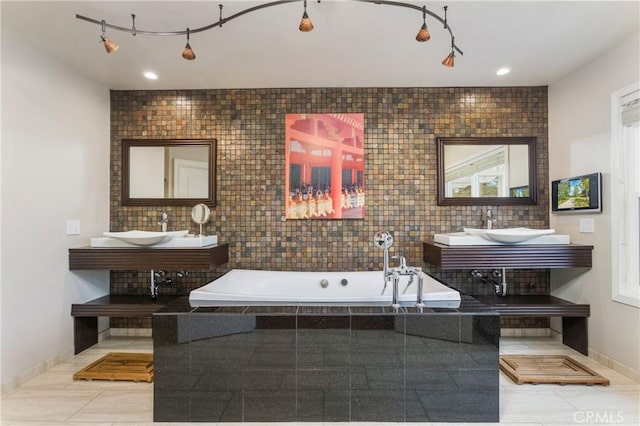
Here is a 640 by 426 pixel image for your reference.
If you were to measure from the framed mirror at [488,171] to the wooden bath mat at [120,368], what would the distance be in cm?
273

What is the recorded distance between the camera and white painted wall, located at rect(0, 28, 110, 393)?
2.27 meters

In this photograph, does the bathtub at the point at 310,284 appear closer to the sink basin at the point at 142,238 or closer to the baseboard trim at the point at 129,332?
the sink basin at the point at 142,238

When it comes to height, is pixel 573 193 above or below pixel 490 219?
above

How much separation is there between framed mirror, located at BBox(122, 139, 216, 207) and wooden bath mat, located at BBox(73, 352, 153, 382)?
1309 mm

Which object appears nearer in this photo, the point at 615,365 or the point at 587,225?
the point at 615,365

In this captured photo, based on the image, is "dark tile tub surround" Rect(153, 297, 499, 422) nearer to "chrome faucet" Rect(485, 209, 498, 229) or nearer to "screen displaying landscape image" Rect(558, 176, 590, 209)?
"chrome faucet" Rect(485, 209, 498, 229)

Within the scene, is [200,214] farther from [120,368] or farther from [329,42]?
[329,42]

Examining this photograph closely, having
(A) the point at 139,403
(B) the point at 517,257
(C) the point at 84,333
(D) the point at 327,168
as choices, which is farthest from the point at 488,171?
(C) the point at 84,333

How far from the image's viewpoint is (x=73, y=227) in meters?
2.82

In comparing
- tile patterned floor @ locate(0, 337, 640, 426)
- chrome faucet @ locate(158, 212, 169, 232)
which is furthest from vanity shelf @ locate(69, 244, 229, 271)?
tile patterned floor @ locate(0, 337, 640, 426)

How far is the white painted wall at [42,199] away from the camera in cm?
227

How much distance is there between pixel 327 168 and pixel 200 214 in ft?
4.02

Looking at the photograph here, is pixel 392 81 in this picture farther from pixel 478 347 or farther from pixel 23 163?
pixel 23 163

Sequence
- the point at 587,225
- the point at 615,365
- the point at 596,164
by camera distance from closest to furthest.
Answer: the point at 615,365
the point at 596,164
the point at 587,225
